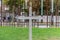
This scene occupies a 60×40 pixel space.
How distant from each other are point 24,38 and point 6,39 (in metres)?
0.91

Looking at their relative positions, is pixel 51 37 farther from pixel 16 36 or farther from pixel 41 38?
pixel 16 36

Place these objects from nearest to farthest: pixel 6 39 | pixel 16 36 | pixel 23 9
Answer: pixel 6 39 → pixel 16 36 → pixel 23 9

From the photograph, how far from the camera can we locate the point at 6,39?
10.5m

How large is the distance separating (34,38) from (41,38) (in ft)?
1.16

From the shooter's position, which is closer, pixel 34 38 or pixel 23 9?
pixel 34 38

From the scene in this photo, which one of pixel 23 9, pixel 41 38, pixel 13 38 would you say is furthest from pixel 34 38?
pixel 23 9

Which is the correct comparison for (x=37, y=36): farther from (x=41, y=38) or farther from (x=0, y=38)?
(x=0, y=38)

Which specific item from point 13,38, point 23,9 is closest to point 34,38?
point 13,38

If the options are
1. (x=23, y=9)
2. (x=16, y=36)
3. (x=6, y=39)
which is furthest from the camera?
(x=23, y=9)

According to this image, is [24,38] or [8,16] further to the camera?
[8,16]

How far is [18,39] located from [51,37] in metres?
1.73

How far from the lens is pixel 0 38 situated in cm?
1080

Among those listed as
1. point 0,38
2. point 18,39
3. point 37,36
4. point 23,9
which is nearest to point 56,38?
point 37,36

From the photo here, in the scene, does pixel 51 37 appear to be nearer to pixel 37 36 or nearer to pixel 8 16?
pixel 37 36
